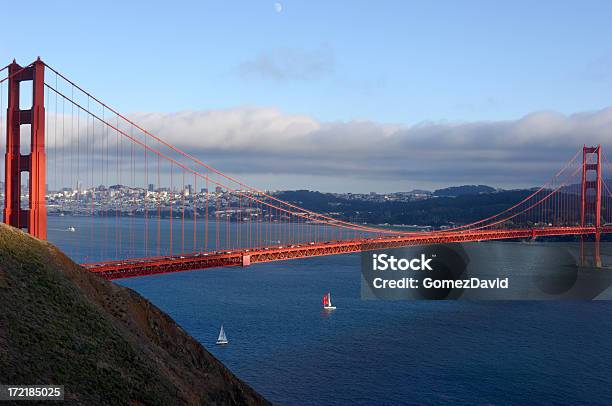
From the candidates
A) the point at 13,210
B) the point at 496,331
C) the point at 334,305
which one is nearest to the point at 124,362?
the point at 13,210

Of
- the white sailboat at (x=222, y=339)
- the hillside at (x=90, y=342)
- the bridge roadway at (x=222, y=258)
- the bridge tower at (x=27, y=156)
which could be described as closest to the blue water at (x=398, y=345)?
the white sailboat at (x=222, y=339)

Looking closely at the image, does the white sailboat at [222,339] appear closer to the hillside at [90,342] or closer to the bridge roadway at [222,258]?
the bridge roadway at [222,258]

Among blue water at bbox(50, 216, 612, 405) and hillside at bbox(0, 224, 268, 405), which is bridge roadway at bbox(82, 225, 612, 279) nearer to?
blue water at bbox(50, 216, 612, 405)

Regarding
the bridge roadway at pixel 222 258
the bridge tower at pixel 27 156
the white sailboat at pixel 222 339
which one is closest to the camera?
the bridge tower at pixel 27 156

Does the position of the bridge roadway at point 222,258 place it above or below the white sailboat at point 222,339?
above

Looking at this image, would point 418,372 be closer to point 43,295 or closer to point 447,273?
point 43,295

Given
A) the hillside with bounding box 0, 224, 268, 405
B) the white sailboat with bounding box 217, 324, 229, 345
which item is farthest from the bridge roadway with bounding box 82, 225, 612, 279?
the hillside with bounding box 0, 224, 268, 405
